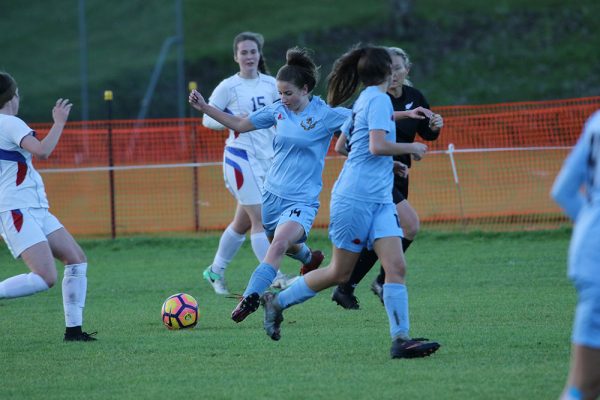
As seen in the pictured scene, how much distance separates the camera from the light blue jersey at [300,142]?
721cm

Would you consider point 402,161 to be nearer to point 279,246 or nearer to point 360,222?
point 279,246

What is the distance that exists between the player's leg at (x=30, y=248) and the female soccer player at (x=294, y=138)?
4.59ft

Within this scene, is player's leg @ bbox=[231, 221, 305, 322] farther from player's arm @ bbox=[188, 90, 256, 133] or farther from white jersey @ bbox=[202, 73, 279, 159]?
white jersey @ bbox=[202, 73, 279, 159]

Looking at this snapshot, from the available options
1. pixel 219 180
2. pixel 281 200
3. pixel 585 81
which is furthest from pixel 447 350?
pixel 585 81

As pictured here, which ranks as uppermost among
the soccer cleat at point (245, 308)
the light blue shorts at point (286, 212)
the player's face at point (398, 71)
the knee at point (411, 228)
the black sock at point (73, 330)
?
the player's face at point (398, 71)

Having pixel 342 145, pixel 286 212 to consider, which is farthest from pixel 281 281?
pixel 342 145

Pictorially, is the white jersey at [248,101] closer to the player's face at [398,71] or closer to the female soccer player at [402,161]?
the female soccer player at [402,161]

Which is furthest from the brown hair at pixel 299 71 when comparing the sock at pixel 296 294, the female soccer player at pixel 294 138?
the sock at pixel 296 294

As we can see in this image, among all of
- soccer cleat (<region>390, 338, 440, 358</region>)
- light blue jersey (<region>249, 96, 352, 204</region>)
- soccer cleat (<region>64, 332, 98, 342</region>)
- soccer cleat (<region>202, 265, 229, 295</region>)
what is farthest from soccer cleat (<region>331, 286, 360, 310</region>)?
soccer cleat (<region>202, 265, 229, 295</region>)

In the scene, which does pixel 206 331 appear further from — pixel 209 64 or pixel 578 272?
pixel 209 64

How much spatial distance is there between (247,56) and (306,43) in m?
30.1

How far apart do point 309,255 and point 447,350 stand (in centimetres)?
225

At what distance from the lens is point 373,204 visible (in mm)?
6203

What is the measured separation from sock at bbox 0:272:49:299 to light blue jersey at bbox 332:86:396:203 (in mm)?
2158
